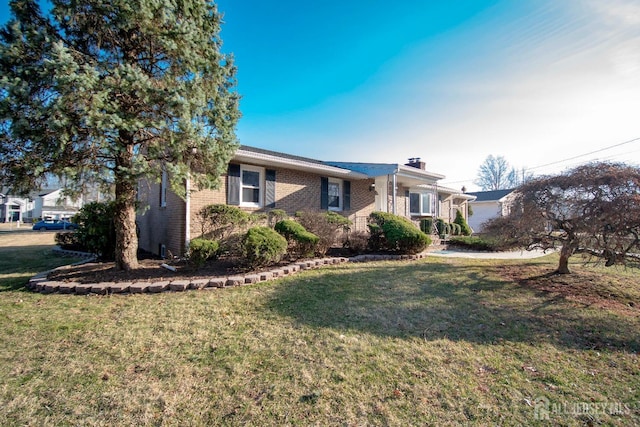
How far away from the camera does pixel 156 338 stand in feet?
11.2

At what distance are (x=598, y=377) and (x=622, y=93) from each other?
32.8 feet

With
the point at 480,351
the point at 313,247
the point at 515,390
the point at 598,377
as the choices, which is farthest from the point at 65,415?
the point at 313,247

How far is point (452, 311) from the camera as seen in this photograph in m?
4.55

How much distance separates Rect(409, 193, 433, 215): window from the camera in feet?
57.9

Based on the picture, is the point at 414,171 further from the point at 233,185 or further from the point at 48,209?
the point at 48,209

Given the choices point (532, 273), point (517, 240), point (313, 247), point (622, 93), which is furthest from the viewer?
point (622, 93)

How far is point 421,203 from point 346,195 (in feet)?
24.9

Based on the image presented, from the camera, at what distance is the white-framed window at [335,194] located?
40.0 feet

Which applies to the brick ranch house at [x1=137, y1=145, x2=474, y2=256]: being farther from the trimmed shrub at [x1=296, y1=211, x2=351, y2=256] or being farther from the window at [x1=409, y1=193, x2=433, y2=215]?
the window at [x1=409, y1=193, x2=433, y2=215]

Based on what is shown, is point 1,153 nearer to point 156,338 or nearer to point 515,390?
point 156,338

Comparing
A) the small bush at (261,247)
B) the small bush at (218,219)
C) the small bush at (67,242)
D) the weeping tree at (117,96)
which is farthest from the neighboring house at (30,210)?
the small bush at (261,247)

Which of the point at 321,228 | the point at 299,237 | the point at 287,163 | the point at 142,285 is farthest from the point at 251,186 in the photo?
the point at 142,285

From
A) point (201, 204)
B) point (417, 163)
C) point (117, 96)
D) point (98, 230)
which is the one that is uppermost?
point (417, 163)

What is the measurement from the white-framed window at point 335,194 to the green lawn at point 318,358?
7054 mm
